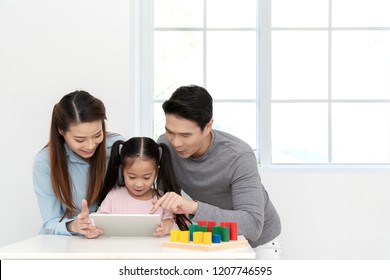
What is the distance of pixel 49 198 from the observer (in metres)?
2.59

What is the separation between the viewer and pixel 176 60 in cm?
357

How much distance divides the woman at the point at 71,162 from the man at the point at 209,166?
29 cm

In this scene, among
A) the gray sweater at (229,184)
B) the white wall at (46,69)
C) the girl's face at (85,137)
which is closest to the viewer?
the gray sweater at (229,184)

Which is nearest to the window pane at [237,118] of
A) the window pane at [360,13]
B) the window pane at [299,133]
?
the window pane at [299,133]

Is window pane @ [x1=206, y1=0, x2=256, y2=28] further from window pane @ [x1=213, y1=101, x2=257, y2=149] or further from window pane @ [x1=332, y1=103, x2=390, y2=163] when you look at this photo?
window pane @ [x1=332, y1=103, x2=390, y2=163]

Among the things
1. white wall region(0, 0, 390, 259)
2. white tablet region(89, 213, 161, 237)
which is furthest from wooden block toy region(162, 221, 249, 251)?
white wall region(0, 0, 390, 259)

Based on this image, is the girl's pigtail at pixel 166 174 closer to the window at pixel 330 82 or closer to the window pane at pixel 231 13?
the window at pixel 330 82

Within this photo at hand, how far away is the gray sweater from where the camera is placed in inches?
94.7

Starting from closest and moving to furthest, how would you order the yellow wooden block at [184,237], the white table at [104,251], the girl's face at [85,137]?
the white table at [104,251] < the yellow wooden block at [184,237] < the girl's face at [85,137]

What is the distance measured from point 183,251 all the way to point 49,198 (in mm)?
850

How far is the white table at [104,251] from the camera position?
1.91 meters

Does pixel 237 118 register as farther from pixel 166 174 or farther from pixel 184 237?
pixel 184 237

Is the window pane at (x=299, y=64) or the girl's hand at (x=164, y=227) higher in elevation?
the window pane at (x=299, y=64)

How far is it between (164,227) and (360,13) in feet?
6.07
